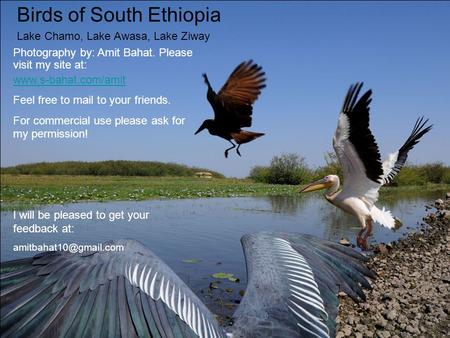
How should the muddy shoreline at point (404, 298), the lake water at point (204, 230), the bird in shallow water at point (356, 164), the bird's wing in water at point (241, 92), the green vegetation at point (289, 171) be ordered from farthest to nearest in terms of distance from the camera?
the green vegetation at point (289, 171) < the lake water at point (204, 230) < the muddy shoreline at point (404, 298) < the bird in shallow water at point (356, 164) < the bird's wing in water at point (241, 92)

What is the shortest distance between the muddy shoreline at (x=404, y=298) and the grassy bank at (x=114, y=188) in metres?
8.16

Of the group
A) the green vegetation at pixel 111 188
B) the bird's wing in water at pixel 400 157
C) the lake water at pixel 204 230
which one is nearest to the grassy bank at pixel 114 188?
the green vegetation at pixel 111 188

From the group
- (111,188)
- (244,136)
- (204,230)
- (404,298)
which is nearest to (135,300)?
(244,136)

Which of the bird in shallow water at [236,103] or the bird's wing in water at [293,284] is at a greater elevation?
the bird in shallow water at [236,103]

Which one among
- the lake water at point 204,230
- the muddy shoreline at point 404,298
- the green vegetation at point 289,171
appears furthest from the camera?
the green vegetation at point 289,171

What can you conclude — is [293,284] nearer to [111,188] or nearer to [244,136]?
[244,136]

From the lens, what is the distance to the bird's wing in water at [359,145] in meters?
2.38

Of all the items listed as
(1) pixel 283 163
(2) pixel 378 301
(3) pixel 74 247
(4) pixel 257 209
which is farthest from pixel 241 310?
(4) pixel 257 209

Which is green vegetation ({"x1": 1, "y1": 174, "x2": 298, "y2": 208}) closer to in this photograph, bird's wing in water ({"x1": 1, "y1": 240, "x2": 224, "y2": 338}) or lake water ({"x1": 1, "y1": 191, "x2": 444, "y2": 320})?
lake water ({"x1": 1, "y1": 191, "x2": 444, "y2": 320})

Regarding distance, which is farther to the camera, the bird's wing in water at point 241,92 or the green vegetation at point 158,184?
the green vegetation at point 158,184

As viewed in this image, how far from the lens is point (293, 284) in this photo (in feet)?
7.35

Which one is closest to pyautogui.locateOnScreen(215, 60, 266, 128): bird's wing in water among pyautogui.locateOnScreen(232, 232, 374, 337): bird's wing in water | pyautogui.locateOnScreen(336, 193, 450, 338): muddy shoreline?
pyautogui.locateOnScreen(232, 232, 374, 337): bird's wing in water

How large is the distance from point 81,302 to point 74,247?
1.08ft

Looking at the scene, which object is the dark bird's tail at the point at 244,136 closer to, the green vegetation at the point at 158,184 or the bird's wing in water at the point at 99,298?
the bird's wing in water at the point at 99,298
